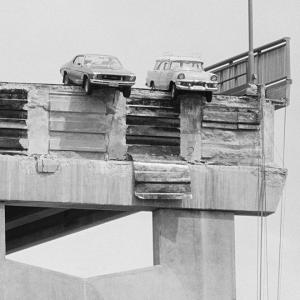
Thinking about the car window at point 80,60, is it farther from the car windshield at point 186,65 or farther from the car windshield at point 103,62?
the car windshield at point 186,65

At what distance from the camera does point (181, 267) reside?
5781 centimetres

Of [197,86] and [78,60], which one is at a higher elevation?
[78,60]

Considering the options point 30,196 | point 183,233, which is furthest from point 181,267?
point 30,196

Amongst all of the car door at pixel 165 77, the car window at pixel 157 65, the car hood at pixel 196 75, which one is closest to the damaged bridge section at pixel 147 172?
the car hood at pixel 196 75

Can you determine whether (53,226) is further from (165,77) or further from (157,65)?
(165,77)

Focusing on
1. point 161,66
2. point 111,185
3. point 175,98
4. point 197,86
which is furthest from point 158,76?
point 111,185

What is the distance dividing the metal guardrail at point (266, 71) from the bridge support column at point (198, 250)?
4.39m

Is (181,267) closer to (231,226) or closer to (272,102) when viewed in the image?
(231,226)

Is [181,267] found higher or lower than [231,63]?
lower

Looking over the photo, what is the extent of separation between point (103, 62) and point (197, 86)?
2928 millimetres

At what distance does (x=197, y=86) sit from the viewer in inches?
2319

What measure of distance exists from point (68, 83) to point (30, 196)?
15.8 ft

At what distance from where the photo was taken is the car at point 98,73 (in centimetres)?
5828

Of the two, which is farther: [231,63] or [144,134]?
[231,63]
